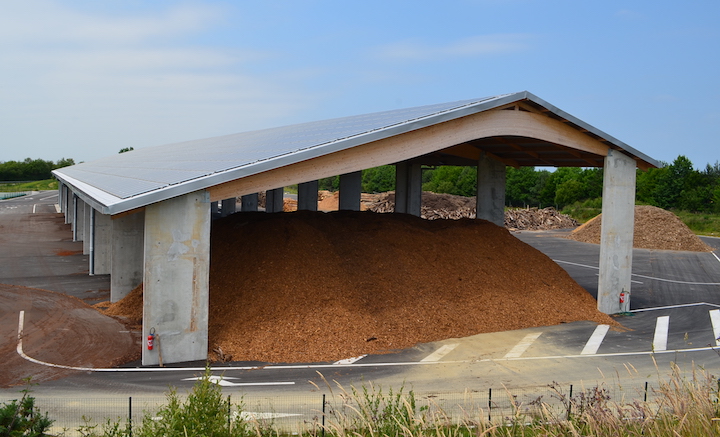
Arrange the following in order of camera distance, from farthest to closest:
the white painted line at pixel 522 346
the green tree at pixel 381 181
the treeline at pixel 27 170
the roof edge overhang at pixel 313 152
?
the treeline at pixel 27 170, the green tree at pixel 381 181, the white painted line at pixel 522 346, the roof edge overhang at pixel 313 152

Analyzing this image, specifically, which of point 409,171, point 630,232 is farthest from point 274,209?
point 630,232

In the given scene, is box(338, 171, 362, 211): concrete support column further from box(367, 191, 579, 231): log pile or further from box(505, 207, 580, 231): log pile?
box(505, 207, 580, 231): log pile

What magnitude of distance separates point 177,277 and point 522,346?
28.4ft

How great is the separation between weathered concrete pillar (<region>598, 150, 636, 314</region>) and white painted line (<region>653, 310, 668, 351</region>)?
50.3 inches

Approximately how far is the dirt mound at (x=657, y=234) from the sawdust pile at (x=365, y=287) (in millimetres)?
24651

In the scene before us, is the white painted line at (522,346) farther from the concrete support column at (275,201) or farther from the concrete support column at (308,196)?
the concrete support column at (275,201)

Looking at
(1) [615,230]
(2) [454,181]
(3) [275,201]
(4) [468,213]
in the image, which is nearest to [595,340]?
(1) [615,230]

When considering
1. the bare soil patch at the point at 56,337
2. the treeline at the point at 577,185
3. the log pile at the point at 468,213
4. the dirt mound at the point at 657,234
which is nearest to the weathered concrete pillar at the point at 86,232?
the bare soil patch at the point at 56,337

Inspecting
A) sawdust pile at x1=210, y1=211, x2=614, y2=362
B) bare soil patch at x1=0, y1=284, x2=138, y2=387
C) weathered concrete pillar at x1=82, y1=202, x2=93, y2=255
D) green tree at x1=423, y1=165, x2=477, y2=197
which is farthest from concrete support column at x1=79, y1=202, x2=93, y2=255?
green tree at x1=423, y1=165, x2=477, y2=197

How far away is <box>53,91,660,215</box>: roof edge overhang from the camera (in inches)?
507

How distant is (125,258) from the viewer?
20.2 metres

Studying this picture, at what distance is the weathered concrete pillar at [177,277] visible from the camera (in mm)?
13242

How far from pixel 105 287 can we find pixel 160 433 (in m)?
17.3

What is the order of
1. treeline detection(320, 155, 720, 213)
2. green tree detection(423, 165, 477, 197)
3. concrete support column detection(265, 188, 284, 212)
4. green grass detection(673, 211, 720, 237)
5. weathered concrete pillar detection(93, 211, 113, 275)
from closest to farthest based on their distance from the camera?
weathered concrete pillar detection(93, 211, 113, 275), concrete support column detection(265, 188, 284, 212), green grass detection(673, 211, 720, 237), treeline detection(320, 155, 720, 213), green tree detection(423, 165, 477, 197)
